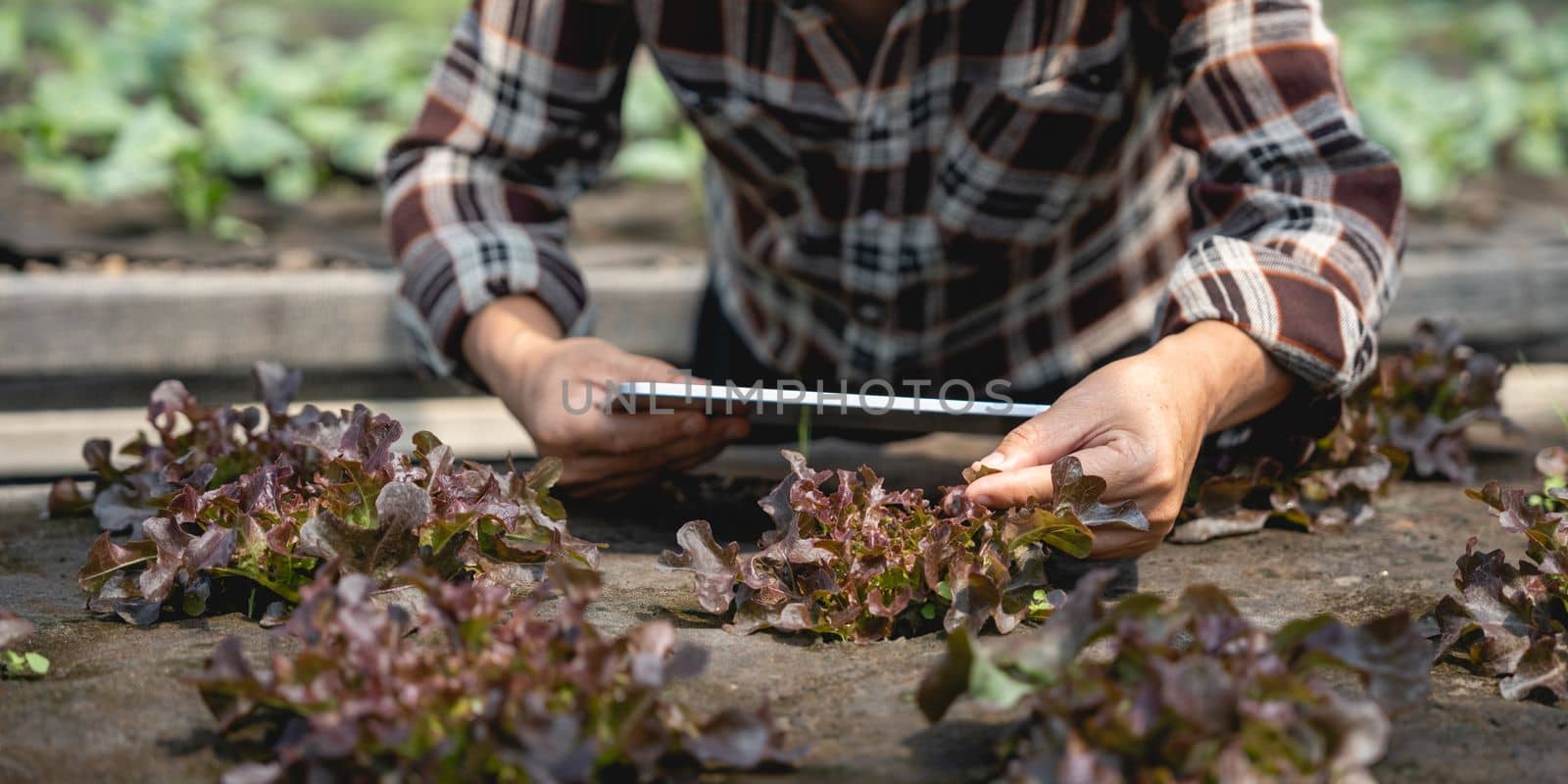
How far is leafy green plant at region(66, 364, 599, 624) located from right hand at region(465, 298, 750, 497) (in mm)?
247

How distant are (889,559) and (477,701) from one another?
500 millimetres

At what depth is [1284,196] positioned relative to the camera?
1.86 metres

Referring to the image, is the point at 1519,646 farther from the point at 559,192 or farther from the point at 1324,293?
the point at 559,192

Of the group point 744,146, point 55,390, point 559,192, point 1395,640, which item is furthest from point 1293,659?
point 55,390

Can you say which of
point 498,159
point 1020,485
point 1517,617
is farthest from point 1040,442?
point 498,159

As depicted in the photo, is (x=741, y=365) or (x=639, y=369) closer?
(x=639, y=369)

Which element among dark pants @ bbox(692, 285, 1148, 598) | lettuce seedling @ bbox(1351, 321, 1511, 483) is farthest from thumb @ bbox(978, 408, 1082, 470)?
lettuce seedling @ bbox(1351, 321, 1511, 483)

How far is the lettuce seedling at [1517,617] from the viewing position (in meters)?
1.33

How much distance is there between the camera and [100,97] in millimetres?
4383

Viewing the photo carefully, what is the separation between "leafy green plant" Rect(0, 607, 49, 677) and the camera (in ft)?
4.19

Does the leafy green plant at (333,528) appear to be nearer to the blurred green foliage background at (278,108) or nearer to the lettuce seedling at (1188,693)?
the lettuce seedling at (1188,693)

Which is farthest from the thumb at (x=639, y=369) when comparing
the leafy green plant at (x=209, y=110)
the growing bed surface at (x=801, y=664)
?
the leafy green plant at (x=209, y=110)

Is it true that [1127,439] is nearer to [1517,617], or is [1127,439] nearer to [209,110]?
[1517,617]

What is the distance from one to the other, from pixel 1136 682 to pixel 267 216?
3779 millimetres
